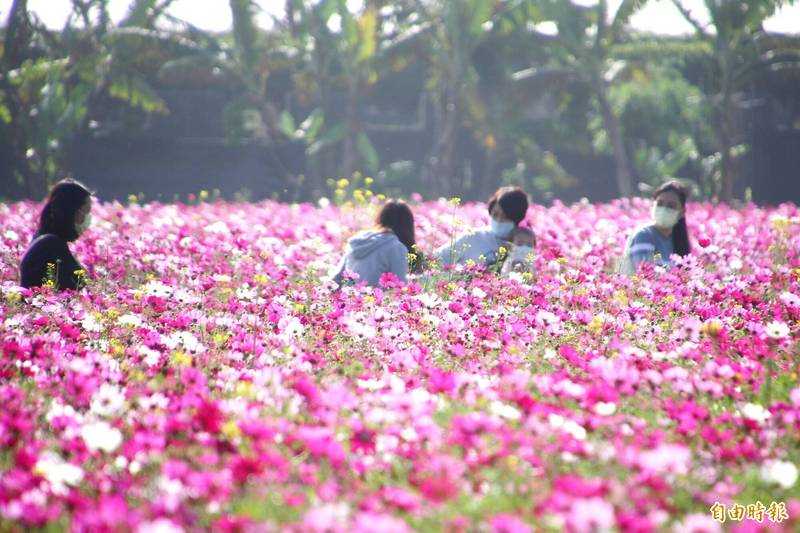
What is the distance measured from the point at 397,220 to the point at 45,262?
2.10m

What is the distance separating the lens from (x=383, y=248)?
5688mm

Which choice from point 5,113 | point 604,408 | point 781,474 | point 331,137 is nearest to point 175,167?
point 5,113

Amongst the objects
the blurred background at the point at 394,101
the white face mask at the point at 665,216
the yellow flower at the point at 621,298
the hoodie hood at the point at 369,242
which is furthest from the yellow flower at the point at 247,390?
the blurred background at the point at 394,101

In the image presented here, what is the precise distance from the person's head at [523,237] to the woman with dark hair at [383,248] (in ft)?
2.53

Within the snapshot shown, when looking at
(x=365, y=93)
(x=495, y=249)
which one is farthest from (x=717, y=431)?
(x=365, y=93)

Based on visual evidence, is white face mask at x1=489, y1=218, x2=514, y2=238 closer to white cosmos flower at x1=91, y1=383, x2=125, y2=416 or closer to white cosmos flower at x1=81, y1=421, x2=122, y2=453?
white cosmos flower at x1=91, y1=383, x2=125, y2=416

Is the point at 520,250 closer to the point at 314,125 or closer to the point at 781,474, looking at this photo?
the point at 781,474

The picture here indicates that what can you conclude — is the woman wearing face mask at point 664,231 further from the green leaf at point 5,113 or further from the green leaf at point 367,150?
the green leaf at point 5,113

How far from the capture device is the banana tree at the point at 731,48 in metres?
15.1

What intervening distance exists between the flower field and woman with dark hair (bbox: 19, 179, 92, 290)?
0.74 ft

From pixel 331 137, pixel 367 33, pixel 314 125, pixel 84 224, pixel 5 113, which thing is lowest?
pixel 331 137

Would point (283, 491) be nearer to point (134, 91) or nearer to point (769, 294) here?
point (769, 294)

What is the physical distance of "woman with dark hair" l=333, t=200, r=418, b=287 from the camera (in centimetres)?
565

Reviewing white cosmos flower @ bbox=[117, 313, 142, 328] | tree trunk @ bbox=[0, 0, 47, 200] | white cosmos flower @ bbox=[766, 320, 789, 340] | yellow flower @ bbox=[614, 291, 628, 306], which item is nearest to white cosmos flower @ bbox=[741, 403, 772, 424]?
white cosmos flower @ bbox=[766, 320, 789, 340]
